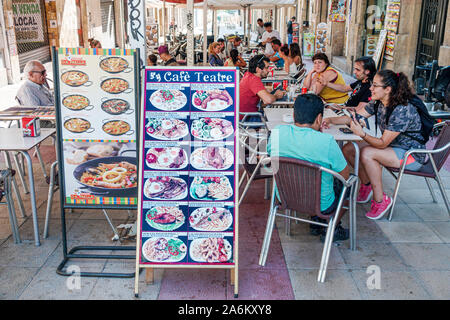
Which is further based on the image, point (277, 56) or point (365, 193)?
point (277, 56)

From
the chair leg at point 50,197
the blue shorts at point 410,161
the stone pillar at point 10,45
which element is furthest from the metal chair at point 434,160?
the stone pillar at point 10,45

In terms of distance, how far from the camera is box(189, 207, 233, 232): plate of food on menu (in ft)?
10.4

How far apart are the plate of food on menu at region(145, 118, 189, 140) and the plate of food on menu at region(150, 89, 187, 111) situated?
0.30ft

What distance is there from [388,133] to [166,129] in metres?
2.09

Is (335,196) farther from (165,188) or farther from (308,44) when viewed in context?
(308,44)

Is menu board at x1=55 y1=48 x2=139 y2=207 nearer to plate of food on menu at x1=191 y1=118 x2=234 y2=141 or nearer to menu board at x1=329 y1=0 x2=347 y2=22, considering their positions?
plate of food on menu at x1=191 y1=118 x2=234 y2=141

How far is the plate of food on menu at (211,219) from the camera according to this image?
3.17 m

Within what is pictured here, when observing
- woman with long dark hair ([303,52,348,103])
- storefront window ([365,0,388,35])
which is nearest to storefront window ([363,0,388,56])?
storefront window ([365,0,388,35])

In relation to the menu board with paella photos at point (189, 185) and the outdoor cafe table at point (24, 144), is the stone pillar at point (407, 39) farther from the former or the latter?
the outdoor cafe table at point (24, 144)

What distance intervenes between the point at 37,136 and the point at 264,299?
2.40 m

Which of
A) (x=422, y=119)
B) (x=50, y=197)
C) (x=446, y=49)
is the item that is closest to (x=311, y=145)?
(x=422, y=119)

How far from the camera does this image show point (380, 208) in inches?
172

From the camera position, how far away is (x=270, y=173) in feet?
13.7

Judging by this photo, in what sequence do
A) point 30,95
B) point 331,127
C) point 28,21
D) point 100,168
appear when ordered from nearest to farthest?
point 100,168, point 331,127, point 30,95, point 28,21
